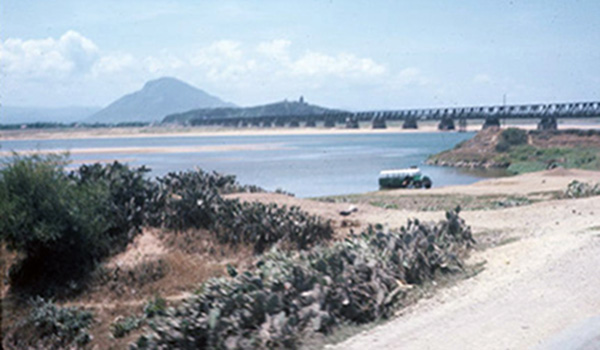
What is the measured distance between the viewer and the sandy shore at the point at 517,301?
8094 millimetres

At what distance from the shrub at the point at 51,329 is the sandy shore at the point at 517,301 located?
6.86 meters

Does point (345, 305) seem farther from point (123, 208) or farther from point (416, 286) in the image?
point (123, 208)

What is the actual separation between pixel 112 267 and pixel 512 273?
890 centimetres

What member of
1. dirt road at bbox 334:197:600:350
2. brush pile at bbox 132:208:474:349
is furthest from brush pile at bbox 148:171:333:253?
brush pile at bbox 132:208:474:349

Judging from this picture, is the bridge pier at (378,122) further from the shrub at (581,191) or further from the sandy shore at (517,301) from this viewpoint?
the sandy shore at (517,301)

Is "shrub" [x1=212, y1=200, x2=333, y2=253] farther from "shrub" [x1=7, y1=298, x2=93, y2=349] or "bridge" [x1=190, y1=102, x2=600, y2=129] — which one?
"bridge" [x1=190, y1=102, x2=600, y2=129]

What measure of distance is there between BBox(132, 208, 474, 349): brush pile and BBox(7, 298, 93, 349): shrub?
16.9ft

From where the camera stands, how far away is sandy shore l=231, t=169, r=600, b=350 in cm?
809

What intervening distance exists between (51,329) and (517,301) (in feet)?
28.5

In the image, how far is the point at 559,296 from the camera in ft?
31.8

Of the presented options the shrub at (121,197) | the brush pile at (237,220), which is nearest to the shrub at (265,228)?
the brush pile at (237,220)

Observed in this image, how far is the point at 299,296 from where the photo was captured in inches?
346

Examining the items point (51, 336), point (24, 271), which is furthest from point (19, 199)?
point (51, 336)

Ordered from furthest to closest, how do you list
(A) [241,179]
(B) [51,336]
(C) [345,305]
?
(A) [241,179] → (B) [51,336] → (C) [345,305]
